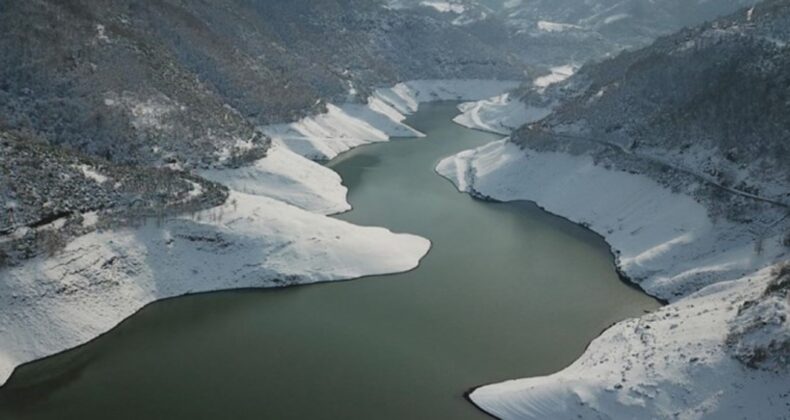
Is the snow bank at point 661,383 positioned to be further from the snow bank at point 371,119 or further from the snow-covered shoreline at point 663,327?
the snow bank at point 371,119

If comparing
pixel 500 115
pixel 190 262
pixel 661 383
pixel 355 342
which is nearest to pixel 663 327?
pixel 661 383

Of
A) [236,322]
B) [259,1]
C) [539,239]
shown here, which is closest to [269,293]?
[236,322]

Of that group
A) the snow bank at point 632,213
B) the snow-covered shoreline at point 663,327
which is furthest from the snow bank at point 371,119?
the snow-covered shoreline at point 663,327

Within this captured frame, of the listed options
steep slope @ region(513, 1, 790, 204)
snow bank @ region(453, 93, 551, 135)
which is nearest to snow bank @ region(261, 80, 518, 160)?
snow bank @ region(453, 93, 551, 135)

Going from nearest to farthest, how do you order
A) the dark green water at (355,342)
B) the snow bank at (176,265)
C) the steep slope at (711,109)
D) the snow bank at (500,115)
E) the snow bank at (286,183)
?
1. the dark green water at (355,342)
2. the snow bank at (176,265)
3. the steep slope at (711,109)
4. the snow bank at (286,183)
5. the snow bank at (500,115)

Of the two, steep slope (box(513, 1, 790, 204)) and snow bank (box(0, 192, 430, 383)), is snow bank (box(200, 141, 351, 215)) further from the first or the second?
steep slope (box(513, 1, 790, 204))

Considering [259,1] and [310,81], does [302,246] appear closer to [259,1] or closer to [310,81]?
[310,81]
